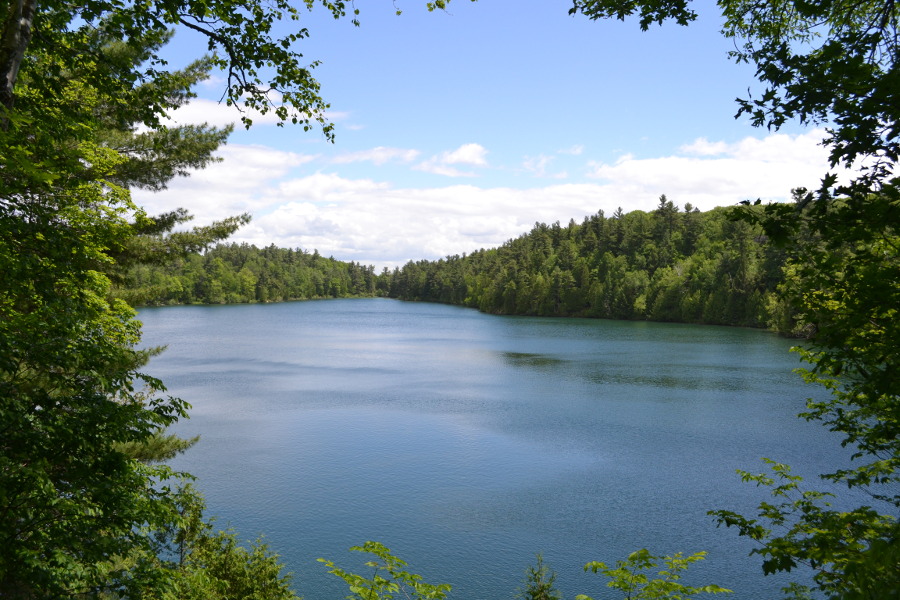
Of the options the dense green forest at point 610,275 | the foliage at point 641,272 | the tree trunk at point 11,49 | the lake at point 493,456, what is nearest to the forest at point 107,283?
the tree trunk at point 11,49

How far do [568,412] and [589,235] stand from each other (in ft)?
276

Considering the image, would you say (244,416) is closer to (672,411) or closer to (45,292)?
(672,411)

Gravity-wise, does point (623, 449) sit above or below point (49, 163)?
below

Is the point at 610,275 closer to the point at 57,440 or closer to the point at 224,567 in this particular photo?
the point at 224,567

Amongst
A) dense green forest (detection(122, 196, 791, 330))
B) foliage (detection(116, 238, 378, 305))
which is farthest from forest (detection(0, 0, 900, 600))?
foliage (detection(116, 238, 378, 305))

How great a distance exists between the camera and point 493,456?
67.0 feet

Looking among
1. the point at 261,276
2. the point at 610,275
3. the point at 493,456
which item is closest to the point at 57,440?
the point at 493,456

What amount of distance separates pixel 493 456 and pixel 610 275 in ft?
258

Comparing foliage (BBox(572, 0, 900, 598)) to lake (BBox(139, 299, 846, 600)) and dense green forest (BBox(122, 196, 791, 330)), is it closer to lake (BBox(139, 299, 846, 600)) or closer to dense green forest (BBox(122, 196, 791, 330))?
lake (BBox(139, 299, 846, 600))

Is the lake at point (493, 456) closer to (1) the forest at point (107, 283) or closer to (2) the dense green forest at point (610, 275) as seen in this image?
(1) the forest at point (107, 283)

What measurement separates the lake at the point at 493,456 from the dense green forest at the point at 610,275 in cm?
2772

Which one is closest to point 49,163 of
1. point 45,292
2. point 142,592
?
point 45,292

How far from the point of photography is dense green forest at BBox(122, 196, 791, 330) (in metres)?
76.4

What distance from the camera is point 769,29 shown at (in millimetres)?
4301
